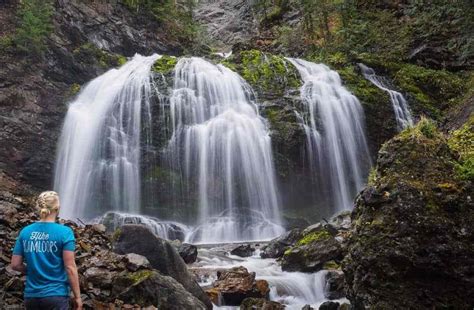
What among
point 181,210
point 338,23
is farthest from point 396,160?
point 338,23

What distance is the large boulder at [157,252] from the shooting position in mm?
7699

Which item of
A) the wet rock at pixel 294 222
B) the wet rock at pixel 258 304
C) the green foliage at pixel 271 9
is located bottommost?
the wet rock at pixel 258 304

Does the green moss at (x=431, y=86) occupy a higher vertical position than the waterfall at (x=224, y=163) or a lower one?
higher

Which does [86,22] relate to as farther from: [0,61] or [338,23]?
[338,23]

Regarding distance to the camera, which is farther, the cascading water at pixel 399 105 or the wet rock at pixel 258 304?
the cascading water at pixel 399 105

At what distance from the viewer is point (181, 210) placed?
1614cm

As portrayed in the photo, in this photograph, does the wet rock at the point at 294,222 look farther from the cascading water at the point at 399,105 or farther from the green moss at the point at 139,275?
the green moss at the point at 139,275

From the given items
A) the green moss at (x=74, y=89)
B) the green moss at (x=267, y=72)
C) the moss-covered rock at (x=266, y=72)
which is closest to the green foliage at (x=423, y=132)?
the moss-covered rock at (x=266, y=72)

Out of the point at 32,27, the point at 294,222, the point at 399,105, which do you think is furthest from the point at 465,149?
the point at 32,27

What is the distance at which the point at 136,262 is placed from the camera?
701 cm

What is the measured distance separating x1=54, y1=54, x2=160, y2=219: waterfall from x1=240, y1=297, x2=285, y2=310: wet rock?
891 centimetres

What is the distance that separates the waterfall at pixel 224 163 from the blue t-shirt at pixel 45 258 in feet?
34.6

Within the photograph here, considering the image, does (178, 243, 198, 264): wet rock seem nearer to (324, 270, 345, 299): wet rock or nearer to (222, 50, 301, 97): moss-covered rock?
(324, 270, 345, 299): wet rock

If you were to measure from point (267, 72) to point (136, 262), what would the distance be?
50.3 ft
